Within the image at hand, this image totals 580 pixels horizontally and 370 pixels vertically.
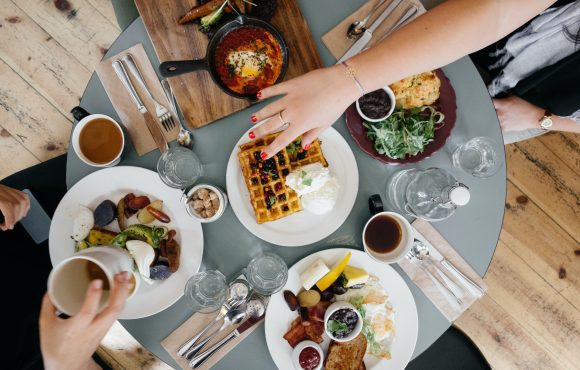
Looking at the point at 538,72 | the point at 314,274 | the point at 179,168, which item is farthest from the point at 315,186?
the point at 538,72

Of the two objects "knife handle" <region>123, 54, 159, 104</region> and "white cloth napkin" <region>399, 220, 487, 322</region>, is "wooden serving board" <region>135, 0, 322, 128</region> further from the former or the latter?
"white cloth napkin" <region>399, 220, 487, 322</region>

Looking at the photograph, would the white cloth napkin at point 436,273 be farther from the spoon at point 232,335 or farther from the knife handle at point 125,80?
the knife handle at point 125,80

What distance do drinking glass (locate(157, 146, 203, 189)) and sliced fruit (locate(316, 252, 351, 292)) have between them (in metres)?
0.68

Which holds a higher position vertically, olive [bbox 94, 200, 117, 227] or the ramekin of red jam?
olive [bbox 94, 200, 117, 227]

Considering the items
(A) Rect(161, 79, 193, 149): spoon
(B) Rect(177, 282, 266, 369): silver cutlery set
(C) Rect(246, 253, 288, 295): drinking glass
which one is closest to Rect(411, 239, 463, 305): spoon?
(C) Rect(246, 253, 288, 295): drinking glass

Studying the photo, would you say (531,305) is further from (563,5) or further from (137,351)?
(137,351)

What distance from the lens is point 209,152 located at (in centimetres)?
170

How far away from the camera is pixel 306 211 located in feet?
5.53

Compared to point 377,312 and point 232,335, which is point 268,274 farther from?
point 377,312

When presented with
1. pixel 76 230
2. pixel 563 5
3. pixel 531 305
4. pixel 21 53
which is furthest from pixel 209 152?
pixel 531 305

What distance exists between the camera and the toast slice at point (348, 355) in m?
1.62

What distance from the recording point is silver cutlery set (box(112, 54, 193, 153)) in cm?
166

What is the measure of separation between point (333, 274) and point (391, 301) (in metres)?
0.28

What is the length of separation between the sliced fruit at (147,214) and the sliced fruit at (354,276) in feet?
2.68
